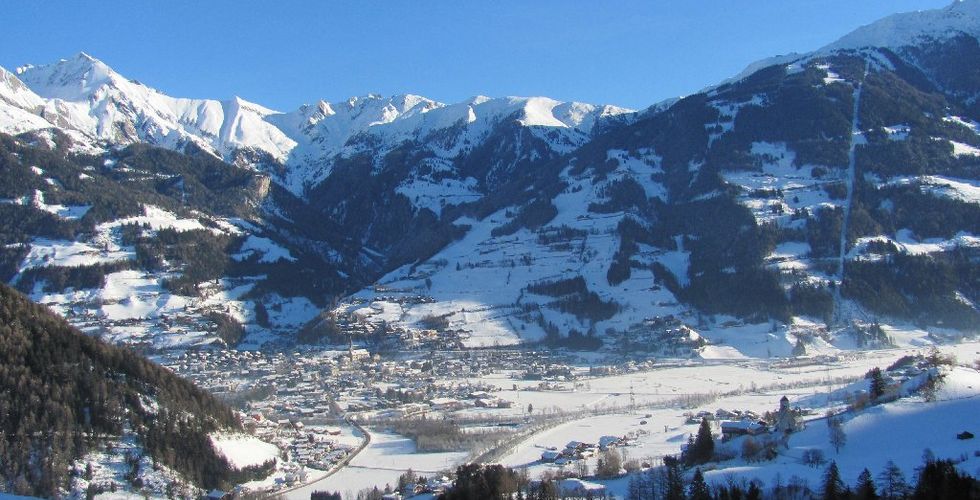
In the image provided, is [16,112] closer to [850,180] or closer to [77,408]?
[77,408]

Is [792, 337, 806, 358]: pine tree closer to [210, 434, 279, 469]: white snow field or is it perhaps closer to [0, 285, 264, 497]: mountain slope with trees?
[210, 434, 279, 469]: white snow field

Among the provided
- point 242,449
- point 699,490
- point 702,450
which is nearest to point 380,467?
point 242,449

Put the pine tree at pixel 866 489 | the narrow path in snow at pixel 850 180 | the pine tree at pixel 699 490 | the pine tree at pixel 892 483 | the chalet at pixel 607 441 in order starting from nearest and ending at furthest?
1. the pine tree at pixel 866 489
2. the pine tree at pixel 892 483
3. the pine tree at pixel 699 490
4. the chalet at pixel 607 441
5. the narrow path in snow at pixel 850 180

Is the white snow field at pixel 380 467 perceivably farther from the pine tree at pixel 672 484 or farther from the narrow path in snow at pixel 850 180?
the narrow path in snow at pixel 850 180

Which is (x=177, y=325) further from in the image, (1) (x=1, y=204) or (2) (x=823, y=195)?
(2) (x=823, y=195)

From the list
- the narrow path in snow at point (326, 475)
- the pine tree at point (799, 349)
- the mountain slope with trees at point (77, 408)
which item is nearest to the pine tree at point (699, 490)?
the narrow path in snow at point (326, 475)

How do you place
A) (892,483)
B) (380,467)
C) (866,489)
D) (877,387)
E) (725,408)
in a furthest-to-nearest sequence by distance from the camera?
1. (725,408)
2. (877,387)
3. (380,467)
4. (892,483)
5. (866,489)
